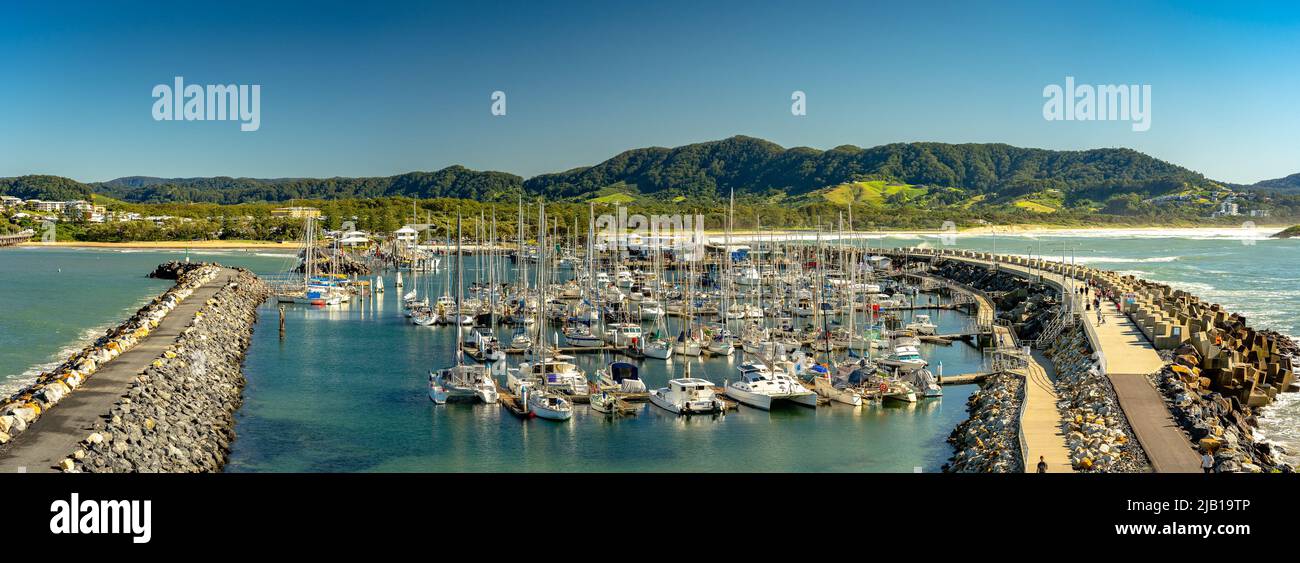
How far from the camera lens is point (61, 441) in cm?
1680

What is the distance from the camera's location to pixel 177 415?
2091cm

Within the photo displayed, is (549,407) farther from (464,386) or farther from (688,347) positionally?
(688,347)

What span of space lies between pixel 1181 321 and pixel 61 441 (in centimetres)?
3142

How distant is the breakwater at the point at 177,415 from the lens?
16.8 meters

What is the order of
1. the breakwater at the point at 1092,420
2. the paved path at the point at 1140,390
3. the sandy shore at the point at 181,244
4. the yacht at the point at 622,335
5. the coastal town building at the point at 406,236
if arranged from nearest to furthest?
the breakwater at the point at 1092,420, the paved path at the point at 1140,390, the yacht at the point at 622,335, the coastal town building at the point at 406,236, the sandy shore at the point at 181,244

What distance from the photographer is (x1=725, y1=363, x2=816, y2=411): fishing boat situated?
83.3 ft

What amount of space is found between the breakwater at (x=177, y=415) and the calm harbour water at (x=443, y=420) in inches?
23.9

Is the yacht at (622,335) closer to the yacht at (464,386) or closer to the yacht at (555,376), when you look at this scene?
the yacht at (555,376)

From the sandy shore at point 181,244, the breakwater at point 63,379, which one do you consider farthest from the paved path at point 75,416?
the sandy shore at point 181,244

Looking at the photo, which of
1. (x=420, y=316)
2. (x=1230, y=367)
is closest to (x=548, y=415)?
(x=1230, y=367)

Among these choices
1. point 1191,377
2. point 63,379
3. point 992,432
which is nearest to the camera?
point 992,432

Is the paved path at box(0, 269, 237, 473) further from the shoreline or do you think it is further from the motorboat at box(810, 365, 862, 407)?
the shoreline

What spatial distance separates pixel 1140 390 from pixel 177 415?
21341 millimetres

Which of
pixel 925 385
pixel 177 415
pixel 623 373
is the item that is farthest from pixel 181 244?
pixel 925 385
